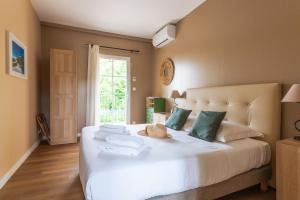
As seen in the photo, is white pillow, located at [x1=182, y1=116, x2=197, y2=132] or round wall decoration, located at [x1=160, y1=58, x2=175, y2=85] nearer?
white pillow, located at [x1=182, y1=116, x2=197, y2=132]

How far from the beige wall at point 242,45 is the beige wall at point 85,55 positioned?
1470mm

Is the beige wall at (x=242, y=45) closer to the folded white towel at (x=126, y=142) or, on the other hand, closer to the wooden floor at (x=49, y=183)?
the wooden floor at (x=49, y=183)

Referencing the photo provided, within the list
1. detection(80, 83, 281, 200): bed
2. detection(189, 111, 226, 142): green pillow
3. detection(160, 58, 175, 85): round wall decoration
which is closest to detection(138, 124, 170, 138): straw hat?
detection(80, 83, 281, 200): bed

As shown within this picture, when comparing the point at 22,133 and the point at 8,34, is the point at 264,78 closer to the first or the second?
the point at 8,34

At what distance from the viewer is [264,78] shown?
217cm

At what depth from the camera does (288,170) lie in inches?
61.3

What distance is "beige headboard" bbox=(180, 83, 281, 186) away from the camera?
1.98m

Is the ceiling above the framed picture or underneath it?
above

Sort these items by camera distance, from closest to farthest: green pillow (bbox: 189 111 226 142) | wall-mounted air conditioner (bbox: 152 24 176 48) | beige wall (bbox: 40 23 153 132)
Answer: green pillow (bbox: 189 111 226 142) < wall-mounted air conditioner (bbox: 152 24 176 48) < beige wall (bbox: 40 23 153 132)

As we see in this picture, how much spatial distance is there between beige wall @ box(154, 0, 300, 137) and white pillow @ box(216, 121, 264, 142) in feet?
1.08

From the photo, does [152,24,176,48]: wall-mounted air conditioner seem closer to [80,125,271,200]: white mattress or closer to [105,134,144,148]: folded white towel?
[80,125,271,200]: white mattress

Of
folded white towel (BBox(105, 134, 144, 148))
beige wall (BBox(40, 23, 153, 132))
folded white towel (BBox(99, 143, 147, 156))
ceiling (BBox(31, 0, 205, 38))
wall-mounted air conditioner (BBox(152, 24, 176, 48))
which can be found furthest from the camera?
beige wall (BBox(40, 23, 153, 132))

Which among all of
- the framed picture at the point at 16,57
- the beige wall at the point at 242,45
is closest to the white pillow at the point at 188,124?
the beige wall at the point at 242,45

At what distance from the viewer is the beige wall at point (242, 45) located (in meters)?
1.93
